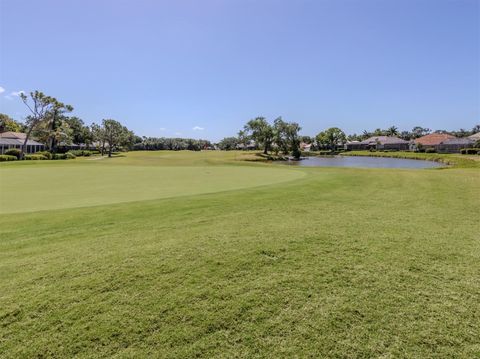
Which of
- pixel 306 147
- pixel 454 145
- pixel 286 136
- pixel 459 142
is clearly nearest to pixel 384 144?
pixel 454 145

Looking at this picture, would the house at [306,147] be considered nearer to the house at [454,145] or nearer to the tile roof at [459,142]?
the house at [454,145]

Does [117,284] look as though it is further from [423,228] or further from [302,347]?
[423,228]

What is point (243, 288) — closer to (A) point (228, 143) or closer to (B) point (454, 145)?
(B) point (454, 145)

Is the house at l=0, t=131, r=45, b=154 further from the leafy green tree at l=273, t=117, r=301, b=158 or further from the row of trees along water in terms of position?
the leafy green tree at l=273, t=117, r=301, b=158

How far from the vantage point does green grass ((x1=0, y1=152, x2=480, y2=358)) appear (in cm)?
257

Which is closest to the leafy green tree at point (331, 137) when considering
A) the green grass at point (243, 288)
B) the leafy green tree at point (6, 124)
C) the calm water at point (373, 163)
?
the calm water at point (373, 163)

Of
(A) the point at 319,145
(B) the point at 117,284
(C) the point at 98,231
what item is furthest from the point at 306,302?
(A) the point at 319,145

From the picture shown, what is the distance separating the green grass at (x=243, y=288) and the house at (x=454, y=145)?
9072 centimetres

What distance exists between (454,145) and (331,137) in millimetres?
32725

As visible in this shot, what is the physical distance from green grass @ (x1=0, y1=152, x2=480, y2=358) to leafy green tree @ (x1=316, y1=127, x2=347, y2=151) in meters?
95.7

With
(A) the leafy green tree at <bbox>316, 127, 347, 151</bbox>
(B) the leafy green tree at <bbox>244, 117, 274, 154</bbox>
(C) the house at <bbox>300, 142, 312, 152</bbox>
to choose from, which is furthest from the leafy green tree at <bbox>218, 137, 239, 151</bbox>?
(B) the leafy green tree at <bbox>244, 117, 274, 154</bbox>

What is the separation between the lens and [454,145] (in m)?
81.3

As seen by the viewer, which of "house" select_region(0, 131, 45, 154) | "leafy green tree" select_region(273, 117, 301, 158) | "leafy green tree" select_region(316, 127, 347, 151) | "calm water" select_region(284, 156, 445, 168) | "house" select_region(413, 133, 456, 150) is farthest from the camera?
"leafy green tree" select_region(316, 127, 347, 151)

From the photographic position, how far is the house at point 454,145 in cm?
7894
